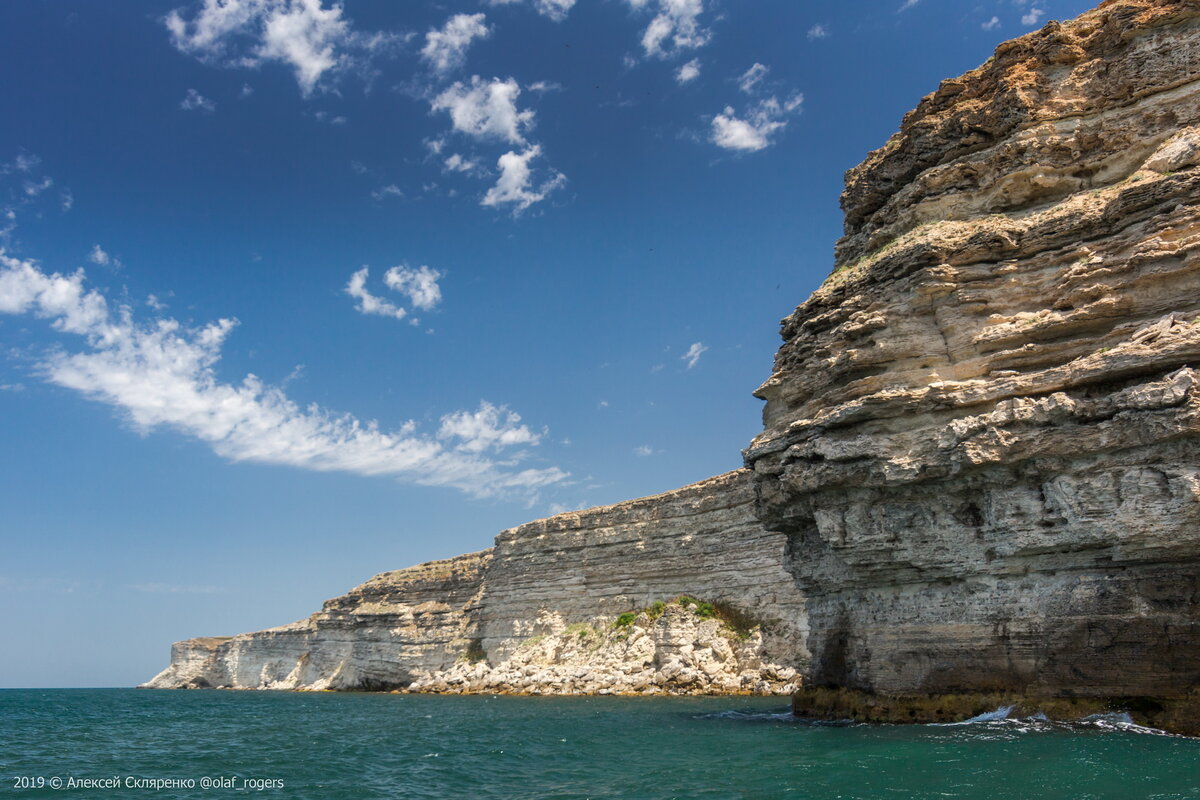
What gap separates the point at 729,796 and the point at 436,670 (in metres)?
51.4

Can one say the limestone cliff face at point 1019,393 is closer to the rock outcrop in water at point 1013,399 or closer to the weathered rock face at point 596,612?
the rock outcrop in water at point 1013,399

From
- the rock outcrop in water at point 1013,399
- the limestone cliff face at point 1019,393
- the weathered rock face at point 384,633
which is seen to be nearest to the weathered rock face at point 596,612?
the weathered rock face at point 384,633

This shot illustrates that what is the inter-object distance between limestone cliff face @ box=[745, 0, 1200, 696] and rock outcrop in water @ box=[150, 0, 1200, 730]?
48 millimetres

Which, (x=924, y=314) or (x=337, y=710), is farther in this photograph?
(x=337, y=710)

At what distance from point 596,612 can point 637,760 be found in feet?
116

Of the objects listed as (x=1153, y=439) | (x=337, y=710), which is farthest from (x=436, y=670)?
(x=1153, y=439)

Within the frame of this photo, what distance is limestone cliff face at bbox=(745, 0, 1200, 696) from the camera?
49.2 feet

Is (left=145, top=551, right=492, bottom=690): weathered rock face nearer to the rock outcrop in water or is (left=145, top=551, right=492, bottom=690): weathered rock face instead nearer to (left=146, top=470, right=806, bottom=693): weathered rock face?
(left=146, top=470, right=806, bottom=693): weathered rock face

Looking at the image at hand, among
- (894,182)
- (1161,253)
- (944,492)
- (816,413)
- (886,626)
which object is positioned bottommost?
(886,626)

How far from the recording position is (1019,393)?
54.3ft

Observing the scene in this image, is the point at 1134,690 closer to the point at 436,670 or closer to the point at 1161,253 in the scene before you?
the point at 1161,253

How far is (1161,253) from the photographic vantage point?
15.5 meters

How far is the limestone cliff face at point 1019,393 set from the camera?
15008 mm

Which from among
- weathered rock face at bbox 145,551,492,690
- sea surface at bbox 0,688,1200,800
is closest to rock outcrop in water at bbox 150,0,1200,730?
sea surface at bbox 0,688,1200,800
